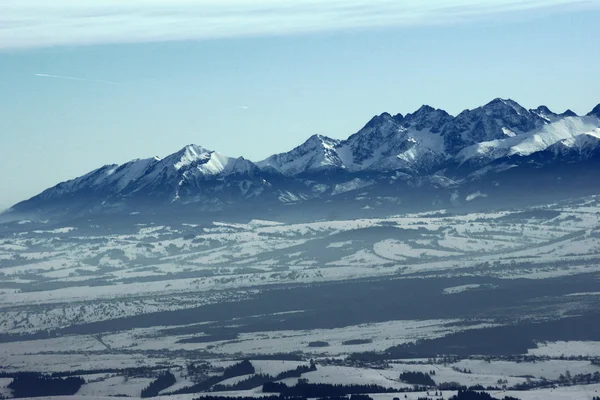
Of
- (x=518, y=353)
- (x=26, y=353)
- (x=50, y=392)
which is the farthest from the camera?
(x=26, y=353)

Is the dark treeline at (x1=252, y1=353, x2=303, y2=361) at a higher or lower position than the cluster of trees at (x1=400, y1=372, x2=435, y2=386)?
higher

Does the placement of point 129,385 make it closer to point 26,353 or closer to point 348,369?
point 348,369

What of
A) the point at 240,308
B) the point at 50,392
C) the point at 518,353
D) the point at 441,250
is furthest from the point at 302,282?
the point at 50,392

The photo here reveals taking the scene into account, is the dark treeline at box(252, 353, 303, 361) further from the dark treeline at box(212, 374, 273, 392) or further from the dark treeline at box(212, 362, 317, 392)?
the dark treeline at box(212, 374, 273, 392)

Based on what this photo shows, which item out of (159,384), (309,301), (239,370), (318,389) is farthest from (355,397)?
(309,301)

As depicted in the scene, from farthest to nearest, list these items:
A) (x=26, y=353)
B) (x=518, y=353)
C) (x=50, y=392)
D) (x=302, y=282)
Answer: (x=302, y=282) < (x=26, y=353) < (x=518, y=353) < (x=50, y=392)

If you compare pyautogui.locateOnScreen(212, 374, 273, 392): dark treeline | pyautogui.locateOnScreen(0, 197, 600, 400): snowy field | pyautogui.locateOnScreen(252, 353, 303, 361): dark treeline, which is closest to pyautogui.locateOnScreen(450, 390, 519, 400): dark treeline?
pyautogui.locateOnScreen(0, 197, 600, 400): snowy field

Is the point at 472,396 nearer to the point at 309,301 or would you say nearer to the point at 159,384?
the point at 159,384
